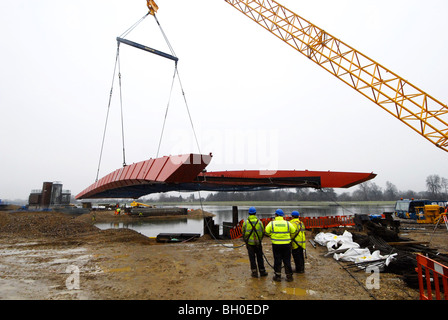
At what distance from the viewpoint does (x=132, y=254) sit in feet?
25.8

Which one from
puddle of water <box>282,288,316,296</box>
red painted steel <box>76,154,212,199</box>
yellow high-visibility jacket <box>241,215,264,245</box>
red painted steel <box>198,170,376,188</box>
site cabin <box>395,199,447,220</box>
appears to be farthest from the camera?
site cabin <box>395,199,447,220</box>

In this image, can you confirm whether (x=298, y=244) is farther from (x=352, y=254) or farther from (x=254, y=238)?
(x=352, y=254)

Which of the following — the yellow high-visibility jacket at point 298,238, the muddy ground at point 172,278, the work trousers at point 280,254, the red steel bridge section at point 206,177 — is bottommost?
the muddy ground at point 172,278

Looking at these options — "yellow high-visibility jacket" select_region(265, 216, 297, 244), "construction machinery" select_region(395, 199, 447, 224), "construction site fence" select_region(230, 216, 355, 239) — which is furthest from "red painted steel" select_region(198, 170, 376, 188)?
"construction machinery" select_region(395, 199, 447, 224)

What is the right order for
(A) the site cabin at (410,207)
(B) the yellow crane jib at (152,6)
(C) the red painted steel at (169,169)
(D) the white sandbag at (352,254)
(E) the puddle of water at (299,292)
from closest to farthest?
(E) the puddle of water at (299,292) < (D) the white sandbag at (352,254) < (C) the red painted steel at (169,169) < (B) the yellow crane jib at (152,6) < (A) the site cabin at (410,207)

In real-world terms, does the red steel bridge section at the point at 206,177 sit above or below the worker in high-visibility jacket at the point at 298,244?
above

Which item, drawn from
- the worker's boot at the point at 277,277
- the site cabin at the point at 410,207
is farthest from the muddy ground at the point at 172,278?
the site cabin at the point at 410,207

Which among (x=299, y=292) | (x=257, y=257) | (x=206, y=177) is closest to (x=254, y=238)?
(x=257, y=257)

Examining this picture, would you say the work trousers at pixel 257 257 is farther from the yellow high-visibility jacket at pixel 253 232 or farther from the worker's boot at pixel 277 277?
the worker's boot at pixel 277 277

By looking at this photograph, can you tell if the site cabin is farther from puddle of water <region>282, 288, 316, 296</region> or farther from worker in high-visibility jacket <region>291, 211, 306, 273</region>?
puddle of water <region>282, 288, 316, 296</region>
